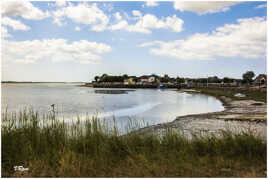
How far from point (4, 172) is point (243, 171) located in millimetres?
4911

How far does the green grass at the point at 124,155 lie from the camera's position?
475 centimetres

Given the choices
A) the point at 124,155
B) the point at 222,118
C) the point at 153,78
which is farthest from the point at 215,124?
the point at 153,78

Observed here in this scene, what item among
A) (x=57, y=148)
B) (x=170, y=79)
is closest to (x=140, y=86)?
(x=170, y=79)

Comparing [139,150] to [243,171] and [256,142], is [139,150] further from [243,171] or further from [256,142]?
[256,142]

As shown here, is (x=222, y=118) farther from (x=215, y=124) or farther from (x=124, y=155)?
(x=124, y=155)

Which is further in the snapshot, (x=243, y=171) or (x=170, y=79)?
(x=170, y=79)

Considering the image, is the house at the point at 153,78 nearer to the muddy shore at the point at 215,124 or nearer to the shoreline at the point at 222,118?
the shoreline at the point at 222,118

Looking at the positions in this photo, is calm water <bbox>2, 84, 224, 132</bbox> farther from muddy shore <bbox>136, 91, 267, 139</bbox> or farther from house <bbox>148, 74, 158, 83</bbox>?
house <bbox>148, 74, 158, 83</bbox>

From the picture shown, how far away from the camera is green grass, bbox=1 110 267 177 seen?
15.6 ft

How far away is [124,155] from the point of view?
5840mm

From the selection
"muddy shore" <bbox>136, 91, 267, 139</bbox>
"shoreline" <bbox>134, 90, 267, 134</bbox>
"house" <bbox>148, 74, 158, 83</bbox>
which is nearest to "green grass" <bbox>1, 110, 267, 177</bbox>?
"muddy shore" <bbox>136, 91, 267, 139</bbox>

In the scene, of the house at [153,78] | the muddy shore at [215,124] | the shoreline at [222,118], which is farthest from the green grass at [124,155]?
the house at [153,78]

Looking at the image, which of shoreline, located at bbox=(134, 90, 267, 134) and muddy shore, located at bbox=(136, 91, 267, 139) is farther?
shoreline, located at bbox=(134, 90, 267, 134)

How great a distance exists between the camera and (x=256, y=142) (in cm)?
568
